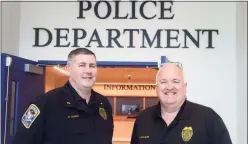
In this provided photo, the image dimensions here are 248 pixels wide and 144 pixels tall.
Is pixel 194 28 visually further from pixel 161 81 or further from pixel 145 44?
pixel 161 81

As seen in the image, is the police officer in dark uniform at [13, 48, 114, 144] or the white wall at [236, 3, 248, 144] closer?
the police officer in dark uniform at [13, 48, 114, 144]

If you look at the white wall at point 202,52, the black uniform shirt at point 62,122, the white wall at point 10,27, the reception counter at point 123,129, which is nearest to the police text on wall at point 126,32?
the white wall at point 202,52

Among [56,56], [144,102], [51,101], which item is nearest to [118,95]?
[144,102]

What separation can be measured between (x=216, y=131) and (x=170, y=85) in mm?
405

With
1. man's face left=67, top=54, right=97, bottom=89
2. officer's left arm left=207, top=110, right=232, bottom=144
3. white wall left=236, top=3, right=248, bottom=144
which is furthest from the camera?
white wall left=236, top=3, right=248, bottom=144

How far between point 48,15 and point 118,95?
22.9 ft

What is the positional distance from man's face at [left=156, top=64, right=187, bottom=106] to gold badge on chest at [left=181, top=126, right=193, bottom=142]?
176 mm

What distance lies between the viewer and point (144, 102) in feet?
37.7

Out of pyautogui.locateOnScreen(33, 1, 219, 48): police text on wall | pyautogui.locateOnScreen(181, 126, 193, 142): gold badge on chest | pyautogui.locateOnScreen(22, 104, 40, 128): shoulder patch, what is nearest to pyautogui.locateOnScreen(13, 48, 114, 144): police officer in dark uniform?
pyautogui.locateOnScreen(22, 104, 40, 128): shoulder patch

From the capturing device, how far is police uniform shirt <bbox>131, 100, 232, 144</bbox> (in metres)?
2.56

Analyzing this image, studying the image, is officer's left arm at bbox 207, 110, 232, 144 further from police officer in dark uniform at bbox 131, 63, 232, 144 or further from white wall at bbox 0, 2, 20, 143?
white wall at bbox 0, 2, 20, 143

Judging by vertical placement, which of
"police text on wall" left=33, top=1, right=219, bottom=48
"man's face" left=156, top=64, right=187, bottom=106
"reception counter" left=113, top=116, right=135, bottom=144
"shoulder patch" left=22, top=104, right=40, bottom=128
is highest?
"police text on wall" left=33, top=1, right=219, bottom=48

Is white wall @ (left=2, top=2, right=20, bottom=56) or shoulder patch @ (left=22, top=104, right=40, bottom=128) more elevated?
white wall @ (left=2, top=2, right=20, bottom=56)

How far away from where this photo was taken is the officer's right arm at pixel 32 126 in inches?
109
